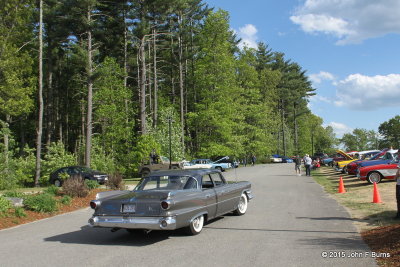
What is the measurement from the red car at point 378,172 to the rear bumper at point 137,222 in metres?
15.1

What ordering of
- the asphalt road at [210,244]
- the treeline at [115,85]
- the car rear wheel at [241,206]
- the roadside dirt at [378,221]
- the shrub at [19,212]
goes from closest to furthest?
the asphalt road at [210,244]
the roadside dirt at [378,221]
the car rear wheel at [241,206]
the shrub at [19,212]
the treeline at [115,85]

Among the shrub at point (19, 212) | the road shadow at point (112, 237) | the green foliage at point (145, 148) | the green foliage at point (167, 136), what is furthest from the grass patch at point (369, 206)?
the green foliage at point (167, 136)

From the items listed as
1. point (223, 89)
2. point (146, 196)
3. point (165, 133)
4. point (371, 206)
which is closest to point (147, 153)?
point (165, 133)

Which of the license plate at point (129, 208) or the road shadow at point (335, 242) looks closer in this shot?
the road shadow at point (335, 242)

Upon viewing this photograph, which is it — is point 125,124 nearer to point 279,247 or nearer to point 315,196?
point 315,196

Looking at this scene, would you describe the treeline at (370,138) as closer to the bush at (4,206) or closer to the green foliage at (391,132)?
the green foliage at (391,132)

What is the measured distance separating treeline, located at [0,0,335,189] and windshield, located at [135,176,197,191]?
64.6 ft

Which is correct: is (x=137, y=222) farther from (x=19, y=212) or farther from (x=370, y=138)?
(x=370, y=138)

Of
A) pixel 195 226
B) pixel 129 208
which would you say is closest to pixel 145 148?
A: pixel 195 226

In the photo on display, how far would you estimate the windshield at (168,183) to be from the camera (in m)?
8.63

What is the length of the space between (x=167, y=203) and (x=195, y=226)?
1277mm

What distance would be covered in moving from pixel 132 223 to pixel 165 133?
35743mm

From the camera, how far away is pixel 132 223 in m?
7.51

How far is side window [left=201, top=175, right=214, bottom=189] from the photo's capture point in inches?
362
